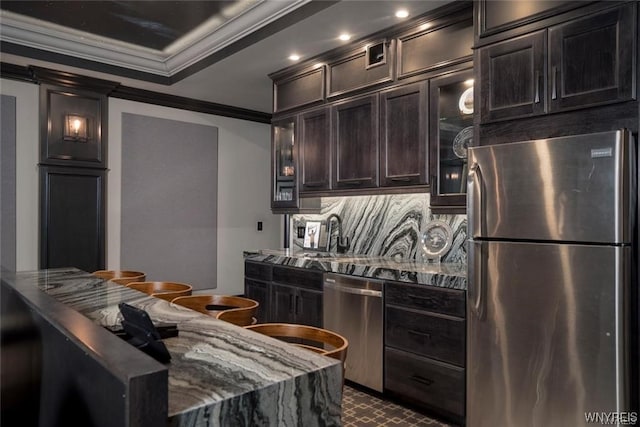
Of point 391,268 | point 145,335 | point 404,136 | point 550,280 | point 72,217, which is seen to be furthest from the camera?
point 72,217

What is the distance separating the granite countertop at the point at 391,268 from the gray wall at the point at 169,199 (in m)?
1.99

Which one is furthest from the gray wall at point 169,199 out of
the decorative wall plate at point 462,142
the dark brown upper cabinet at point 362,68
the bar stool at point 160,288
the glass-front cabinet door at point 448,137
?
the decorative wall plate at point 462,142

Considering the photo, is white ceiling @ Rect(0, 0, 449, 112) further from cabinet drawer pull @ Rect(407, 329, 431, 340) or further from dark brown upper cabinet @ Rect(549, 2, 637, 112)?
cabinet drawer pull @ Rect(407, 329, 431, 340)

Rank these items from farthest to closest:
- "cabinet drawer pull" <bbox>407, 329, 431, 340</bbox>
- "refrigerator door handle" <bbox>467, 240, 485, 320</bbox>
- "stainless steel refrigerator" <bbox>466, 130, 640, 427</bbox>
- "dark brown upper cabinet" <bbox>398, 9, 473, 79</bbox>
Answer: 1. "dark brown upper cabinet" <bbox>398, 9, 473, 79</bbox>
2. "cabinet drawer pull" <bbox>407, 329, 431, 340</bbox>
3. "refrigerator door handle" <bbox>467, 240, 485, 320</bbox>
4. "stainless steel refrigerator" <bbox>466, 130, 640, 427</bbox>

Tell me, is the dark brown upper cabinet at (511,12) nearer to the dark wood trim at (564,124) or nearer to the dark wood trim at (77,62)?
the dark wood trim at (564,124)

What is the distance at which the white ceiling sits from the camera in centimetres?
299

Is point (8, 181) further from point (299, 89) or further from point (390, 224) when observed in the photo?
point (390, 224)

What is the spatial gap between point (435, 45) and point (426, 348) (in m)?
2.09

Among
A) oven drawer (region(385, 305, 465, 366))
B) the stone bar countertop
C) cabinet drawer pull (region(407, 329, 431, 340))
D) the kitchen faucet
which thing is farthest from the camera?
the kitchen faucet

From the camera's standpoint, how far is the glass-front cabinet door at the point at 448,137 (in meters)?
2.92

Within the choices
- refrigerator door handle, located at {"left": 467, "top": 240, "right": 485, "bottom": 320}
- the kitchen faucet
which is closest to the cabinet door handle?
refrigerator door handle, located at {"left": 467, "top": 240, "right": 485, "bottom": 320}

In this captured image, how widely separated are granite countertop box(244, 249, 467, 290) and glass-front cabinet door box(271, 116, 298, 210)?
713mm

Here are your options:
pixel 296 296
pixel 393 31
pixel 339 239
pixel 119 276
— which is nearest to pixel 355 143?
pixel 393 31

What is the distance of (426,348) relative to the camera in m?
2.63
